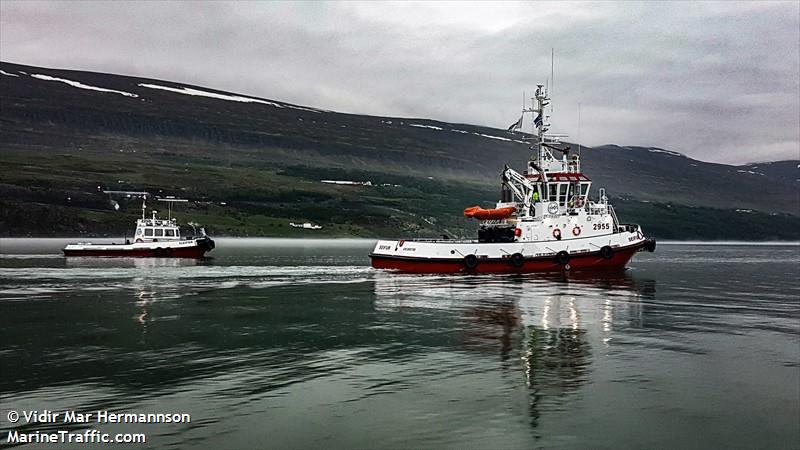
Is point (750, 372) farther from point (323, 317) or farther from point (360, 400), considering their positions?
point (323, 317)

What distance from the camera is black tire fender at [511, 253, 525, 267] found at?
55.7 m

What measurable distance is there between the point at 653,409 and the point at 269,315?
66.5ft

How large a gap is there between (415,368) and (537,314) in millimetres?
13635

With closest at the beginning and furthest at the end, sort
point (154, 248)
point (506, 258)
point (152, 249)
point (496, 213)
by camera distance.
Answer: point (506, 258)
point (496, 213)
point (154, 248)
point (152, 249)

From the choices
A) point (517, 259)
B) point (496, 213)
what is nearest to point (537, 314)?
point (517, 259)

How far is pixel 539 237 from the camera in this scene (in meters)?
56.8

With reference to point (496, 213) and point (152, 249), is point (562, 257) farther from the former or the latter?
point (152, 249)

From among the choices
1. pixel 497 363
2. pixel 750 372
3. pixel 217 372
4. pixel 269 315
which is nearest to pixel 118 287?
pixel 269 315

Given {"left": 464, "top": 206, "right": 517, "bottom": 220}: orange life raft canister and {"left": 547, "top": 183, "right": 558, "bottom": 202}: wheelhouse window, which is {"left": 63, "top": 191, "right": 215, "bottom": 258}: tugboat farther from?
{"left": 547, "top": 183, "right": 558, "bottom": 202}: wheelhouse window

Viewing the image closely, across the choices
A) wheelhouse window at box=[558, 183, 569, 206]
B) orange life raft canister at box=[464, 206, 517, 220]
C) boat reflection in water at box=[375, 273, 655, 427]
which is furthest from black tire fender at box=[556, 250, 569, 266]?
orange life raft canister at box=[464, 206, 517, 220]

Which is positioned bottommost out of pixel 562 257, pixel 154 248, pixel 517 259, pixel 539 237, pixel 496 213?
pixel 154 248

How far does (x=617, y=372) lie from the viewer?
19406 mm

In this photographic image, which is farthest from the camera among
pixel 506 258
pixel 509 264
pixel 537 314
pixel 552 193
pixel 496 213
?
pixel 496 213

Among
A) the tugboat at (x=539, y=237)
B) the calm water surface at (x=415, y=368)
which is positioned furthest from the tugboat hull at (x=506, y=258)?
the calm water surface at (x=415, y=368)
